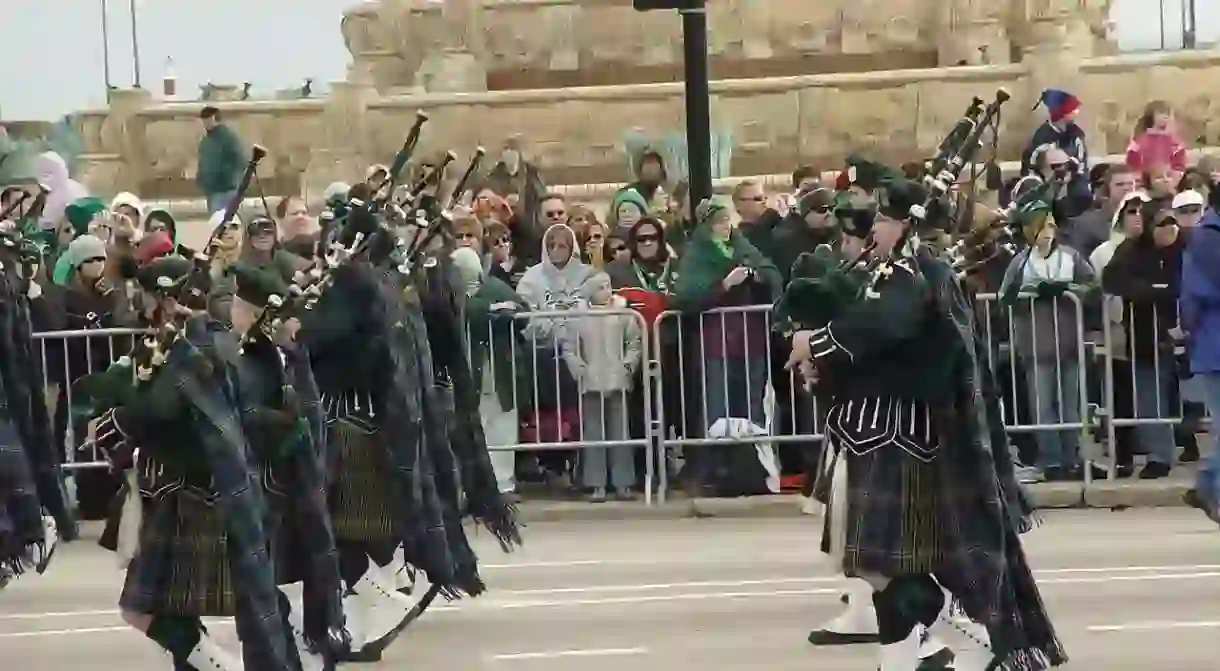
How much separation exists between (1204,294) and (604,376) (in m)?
3.28

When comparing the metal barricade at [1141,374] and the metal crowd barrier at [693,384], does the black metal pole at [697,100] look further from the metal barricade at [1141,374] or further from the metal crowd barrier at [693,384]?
the metal barricade at [1141,374]

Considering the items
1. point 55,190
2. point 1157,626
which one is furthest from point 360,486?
point 55,190

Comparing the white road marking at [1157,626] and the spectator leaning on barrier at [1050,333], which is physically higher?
the spectator leaning on barrier at [1050,333]

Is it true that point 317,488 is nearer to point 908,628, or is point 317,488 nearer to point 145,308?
point 145,308

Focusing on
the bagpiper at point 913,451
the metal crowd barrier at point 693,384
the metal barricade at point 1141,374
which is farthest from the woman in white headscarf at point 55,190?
the bagpiper at point 913,451

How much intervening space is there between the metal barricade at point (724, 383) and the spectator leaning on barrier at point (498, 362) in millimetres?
753

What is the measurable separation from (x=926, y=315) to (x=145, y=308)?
2.39 metres

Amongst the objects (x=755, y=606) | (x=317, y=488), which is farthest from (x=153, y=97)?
(x=317, y=488)

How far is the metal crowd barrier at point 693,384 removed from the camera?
13266 mm

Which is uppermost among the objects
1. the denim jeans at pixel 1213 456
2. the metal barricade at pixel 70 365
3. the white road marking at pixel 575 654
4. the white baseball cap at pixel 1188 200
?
the white baseball cap at pixel 1188 200

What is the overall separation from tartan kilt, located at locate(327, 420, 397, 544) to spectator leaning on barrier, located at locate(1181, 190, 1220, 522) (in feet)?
14.0

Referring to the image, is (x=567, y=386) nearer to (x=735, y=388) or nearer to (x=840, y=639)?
(x=735, y=388)

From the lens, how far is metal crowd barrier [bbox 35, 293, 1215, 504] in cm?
1327

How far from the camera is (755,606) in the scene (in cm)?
1052
